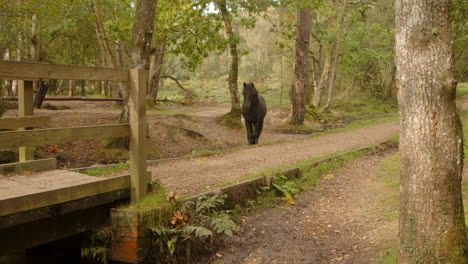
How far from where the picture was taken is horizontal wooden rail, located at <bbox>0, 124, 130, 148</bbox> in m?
4.24

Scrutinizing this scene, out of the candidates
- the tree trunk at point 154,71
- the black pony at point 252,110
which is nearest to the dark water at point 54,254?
the black pony at point 252,110

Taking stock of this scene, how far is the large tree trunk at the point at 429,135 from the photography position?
3775 mm

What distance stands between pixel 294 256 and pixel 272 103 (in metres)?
26.4

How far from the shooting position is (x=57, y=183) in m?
5.10

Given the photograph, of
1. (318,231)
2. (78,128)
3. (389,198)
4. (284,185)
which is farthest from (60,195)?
(389,198)

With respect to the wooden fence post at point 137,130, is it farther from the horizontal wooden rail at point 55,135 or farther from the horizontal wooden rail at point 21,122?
the horizontal wooden rail at point 21,122

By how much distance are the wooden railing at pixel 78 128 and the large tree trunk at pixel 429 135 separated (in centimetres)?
322

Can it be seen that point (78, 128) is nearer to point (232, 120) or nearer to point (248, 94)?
point (248, 94)

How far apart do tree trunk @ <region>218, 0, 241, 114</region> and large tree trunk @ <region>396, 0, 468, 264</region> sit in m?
12.3

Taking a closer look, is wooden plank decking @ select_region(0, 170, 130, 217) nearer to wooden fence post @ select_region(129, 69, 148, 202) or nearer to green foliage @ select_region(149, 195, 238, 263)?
wooden fence post @ select_region(129, 69, 148, 202)

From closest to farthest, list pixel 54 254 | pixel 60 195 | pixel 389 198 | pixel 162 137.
A: pixel 60 195 < pixel 54 254 < pixel 389 198 < pixel 162 137

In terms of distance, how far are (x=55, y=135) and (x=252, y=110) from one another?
9.05 meters

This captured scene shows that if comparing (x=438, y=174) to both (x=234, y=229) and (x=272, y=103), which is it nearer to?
(x=234, y=229)

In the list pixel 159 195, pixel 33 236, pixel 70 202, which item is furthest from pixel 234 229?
pixel 33 236
